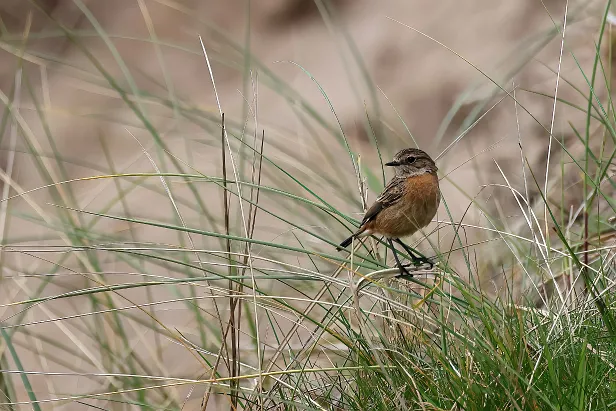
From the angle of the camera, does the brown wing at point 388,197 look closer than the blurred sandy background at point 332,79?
Yes

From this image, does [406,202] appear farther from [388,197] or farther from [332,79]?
[332,79]

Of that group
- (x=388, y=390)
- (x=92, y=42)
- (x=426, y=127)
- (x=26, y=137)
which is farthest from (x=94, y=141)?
(x=388, y=390)

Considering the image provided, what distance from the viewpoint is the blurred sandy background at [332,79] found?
6109 millimetres

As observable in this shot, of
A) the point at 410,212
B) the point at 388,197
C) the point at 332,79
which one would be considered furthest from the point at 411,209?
the point at 332,79

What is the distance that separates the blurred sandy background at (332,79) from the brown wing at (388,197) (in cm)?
108

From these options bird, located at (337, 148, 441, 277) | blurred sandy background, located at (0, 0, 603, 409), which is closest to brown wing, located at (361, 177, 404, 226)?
bird, located at (337, 148, 441, 277)

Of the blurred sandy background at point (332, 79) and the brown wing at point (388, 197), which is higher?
the blurred sandy background at point (332, 79)

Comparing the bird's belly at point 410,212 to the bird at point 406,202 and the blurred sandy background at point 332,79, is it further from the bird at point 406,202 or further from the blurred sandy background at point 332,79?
the blurred sandy background at point 332,79

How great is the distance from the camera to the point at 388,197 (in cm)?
350

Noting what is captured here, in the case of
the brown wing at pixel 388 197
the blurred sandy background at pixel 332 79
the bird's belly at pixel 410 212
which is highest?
the blurred sandy background at pixel 332 79

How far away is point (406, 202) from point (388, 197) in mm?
86

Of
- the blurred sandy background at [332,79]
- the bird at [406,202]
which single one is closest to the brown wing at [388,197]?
the bird at [406,202]

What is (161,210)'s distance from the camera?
8.52 meters

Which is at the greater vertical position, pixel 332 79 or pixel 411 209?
pixel 332 79
